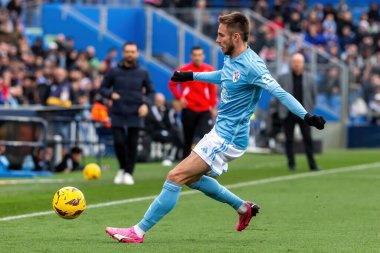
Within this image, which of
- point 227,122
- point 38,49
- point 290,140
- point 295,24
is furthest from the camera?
point 295,24

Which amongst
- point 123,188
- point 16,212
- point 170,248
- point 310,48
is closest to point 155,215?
point 170,248

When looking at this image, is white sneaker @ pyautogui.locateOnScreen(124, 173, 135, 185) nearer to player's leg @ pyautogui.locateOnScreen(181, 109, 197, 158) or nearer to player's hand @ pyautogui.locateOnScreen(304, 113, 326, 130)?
player's leg @ pyautogui.locateOnScreen(181, 109, 197, 158)

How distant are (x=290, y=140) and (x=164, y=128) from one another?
535cm

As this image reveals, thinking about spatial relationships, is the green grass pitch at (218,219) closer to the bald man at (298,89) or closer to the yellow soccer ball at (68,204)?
the yellow soccer ball at (68,204)

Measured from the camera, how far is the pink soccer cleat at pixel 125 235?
33.8 ft

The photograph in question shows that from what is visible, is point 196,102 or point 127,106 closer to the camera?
point 127,106

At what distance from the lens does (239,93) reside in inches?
413

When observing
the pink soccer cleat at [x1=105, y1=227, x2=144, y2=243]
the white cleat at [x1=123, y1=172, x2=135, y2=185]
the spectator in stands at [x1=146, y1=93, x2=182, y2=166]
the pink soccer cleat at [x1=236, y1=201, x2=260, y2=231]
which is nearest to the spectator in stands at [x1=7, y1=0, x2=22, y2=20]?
the spectator in stands at [x1=146, y1=93, x2=182, y2=166]

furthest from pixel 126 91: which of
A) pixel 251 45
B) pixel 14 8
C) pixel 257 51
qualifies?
pixel 14 8

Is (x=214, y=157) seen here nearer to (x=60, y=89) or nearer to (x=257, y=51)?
(x=60, y=89)

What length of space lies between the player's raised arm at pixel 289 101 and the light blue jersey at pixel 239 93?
2cm

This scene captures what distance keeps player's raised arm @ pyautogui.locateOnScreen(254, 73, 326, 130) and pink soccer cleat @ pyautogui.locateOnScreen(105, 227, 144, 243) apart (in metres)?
1.69

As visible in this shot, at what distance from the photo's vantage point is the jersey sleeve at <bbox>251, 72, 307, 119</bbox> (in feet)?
32.9

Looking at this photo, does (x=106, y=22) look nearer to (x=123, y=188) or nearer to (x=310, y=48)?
(x=310, y=48)
